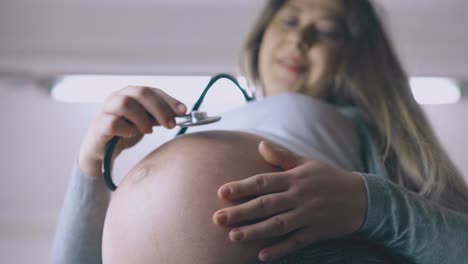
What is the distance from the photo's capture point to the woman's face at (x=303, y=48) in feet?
3.71

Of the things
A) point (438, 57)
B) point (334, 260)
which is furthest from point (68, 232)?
point (438, 57)

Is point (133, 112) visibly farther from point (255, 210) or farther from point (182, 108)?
point (255, 210)

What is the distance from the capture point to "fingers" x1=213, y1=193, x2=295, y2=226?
0.56 meters

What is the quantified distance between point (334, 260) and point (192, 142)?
224 mm

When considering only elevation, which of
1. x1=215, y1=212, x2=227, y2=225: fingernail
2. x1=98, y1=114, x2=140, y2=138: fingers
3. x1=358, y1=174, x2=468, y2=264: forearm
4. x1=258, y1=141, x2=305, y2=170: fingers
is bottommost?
x1=358, y1=174, x2=468, y2=264: forearm

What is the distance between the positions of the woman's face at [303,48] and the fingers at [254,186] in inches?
22.3

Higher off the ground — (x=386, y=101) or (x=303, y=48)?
(x=303, y=48)

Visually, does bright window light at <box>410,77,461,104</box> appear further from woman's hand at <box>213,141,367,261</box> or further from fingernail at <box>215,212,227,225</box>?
fingernail at <box>215,212,227,225</box>

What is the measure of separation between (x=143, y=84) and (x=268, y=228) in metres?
1.25

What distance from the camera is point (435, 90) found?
1876mm

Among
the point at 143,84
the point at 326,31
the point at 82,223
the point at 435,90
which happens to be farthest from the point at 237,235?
the point at 435,90

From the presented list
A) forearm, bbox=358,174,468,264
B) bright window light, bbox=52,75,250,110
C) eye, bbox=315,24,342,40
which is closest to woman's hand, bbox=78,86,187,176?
forearm, bbox=358,174,468,264

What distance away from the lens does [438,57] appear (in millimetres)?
2002

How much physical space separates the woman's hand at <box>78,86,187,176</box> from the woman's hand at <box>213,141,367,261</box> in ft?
0.39
